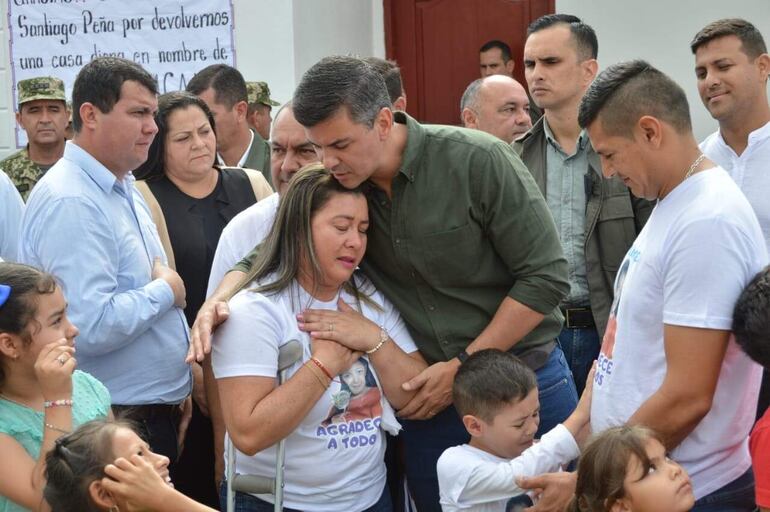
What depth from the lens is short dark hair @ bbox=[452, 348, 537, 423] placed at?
3.05 m

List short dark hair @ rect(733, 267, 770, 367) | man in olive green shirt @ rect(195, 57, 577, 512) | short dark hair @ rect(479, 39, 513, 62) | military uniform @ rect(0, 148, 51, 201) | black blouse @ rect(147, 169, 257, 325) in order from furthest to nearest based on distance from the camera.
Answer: short dark hair @ rect(479, 39, 513, 62), military uniform @ rect(0, 148, 51, 201), black blouse @ rect(147, 169, 257, 325), man in olive green shirt @ rect(195, 57, 577, 512), short dark hair @ rect(733, 267, 770, 367)

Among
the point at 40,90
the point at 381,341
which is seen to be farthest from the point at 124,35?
the point at 381,341

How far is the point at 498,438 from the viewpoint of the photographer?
311 centimetres

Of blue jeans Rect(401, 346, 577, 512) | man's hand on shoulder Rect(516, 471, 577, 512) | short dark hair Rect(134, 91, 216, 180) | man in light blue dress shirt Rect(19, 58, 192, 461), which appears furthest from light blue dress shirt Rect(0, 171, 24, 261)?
man's hand on shoulder Rect(516, 471, 577, 512)

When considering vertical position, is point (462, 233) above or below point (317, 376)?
above

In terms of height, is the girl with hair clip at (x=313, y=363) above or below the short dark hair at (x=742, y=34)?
below

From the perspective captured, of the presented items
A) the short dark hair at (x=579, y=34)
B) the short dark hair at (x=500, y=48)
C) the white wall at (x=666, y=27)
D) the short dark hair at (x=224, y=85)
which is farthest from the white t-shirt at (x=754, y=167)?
the short dark hair at (x=500, y=48)

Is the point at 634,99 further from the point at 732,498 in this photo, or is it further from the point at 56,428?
the point at 56,428

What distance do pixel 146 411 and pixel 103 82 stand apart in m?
1.19

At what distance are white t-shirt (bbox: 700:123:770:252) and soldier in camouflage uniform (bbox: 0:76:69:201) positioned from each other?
4.27 meters

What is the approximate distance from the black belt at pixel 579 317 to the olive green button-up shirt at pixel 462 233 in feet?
4.28

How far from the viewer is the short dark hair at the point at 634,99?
2.63m

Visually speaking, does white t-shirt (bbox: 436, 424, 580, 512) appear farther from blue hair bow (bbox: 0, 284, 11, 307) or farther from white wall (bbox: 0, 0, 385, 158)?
white wall (bbox: 0, 0, 385, 158)

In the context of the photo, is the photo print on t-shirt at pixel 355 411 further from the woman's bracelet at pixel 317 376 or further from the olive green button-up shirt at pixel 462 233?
the olive green button-up shirt at pixel 462 233
